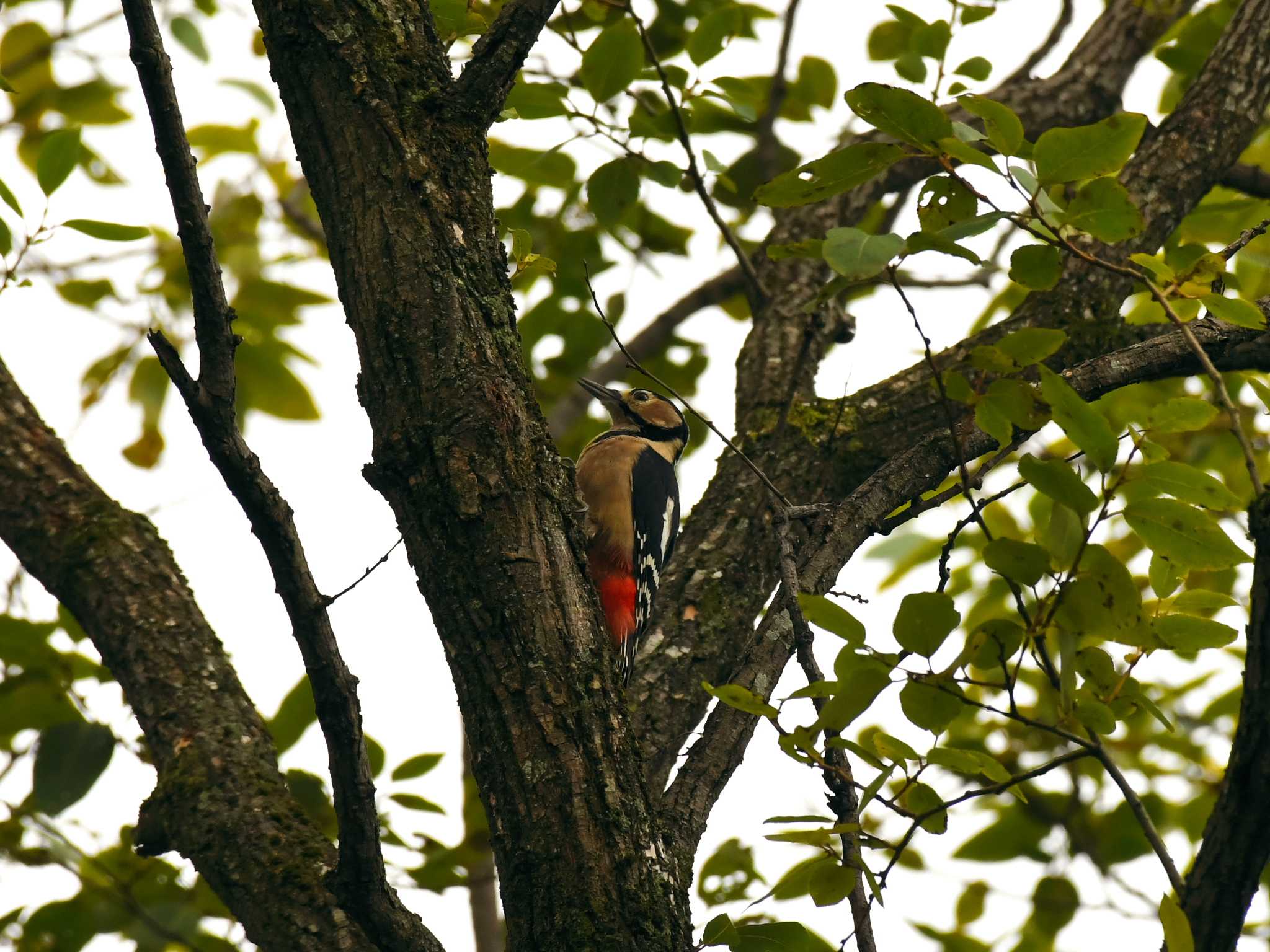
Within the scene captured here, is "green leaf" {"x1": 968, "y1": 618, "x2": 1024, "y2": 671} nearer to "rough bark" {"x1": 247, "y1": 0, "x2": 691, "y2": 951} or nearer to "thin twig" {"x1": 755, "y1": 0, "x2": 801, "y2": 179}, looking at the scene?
"rough bark" {"x1": 247, "y1": 0, "x2": 691, "y2": 951}

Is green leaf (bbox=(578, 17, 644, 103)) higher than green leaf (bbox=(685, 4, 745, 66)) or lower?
lower

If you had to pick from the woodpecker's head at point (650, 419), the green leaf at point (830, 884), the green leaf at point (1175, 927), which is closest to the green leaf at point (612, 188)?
the green leaf at point (830, 884)

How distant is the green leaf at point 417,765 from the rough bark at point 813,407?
0.58 metres

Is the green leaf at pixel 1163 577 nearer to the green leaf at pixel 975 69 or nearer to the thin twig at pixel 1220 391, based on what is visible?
the thin twig at pixel 1220 391

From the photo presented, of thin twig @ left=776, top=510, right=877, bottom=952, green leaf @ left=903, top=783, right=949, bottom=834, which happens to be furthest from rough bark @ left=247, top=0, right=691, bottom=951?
green leaf @ left=903, top=783, right=949, bottom=834

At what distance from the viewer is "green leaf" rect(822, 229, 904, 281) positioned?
1618 millimetres

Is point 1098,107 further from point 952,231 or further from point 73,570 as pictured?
point 73,570

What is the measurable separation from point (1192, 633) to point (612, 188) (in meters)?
2.19

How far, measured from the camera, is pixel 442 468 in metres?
2.14

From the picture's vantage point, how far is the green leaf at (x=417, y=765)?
3424mm

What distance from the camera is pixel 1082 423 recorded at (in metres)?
1.69

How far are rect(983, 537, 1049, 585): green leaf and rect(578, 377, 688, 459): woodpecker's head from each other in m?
4.31

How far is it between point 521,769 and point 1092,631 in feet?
2.92

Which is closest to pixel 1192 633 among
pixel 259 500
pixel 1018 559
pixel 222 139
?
pixel 1018 559
